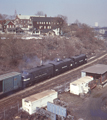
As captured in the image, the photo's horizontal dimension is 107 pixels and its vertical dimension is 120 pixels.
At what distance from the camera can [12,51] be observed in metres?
38.1

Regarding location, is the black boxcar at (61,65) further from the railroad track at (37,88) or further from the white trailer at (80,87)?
the white trailer at (80,87)

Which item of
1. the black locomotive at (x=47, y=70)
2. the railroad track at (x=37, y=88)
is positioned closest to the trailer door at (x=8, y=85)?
the railroad track at (x=37, y=88)

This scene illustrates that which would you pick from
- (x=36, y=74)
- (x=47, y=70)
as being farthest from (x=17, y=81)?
(x=47, y=70)

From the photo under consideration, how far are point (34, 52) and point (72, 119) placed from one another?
31.0 m

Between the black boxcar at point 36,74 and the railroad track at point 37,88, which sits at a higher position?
the black boxcar at point 36,74

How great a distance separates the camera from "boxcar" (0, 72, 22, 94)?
20.1 meters

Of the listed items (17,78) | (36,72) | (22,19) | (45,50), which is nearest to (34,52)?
(45,50)

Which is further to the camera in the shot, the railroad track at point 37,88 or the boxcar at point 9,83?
the boxcar at point 9,83

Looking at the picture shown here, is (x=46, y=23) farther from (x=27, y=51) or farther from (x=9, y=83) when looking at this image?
(x=9, y=83)

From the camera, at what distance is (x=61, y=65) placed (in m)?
31.1

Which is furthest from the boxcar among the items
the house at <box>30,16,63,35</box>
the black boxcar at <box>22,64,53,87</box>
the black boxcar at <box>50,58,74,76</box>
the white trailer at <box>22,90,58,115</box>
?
the house at <box>30,16,63,35</box>

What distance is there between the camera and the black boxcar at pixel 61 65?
2967 cm

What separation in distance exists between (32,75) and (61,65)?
8645mm

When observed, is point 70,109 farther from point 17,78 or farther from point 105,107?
point 17,78
